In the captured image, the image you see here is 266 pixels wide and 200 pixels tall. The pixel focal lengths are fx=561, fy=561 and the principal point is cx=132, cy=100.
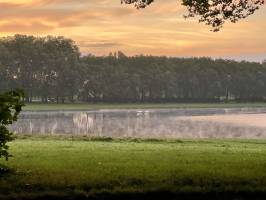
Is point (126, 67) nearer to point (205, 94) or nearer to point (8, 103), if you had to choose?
point (205, 94)

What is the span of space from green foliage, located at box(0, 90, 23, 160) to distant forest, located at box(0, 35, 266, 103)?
110 meters

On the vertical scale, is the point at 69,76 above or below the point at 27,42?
below

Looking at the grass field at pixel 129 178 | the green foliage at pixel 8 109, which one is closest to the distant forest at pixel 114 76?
the grass field at pixel 129 178

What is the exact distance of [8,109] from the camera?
1251 centimetres

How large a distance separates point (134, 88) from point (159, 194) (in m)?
133

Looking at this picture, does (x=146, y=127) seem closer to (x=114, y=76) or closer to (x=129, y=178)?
(x=129, y=178)

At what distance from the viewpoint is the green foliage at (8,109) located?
12.3 metres

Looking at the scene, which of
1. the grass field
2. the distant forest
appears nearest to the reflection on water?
the grass field

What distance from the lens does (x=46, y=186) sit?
11273 mm

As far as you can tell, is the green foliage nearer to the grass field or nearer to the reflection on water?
the grass field

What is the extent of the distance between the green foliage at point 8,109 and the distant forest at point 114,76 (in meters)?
110

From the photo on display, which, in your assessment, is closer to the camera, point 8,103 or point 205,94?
point 8,103

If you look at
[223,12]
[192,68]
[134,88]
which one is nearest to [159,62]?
[192,68]

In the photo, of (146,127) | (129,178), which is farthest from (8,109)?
(146,127)
